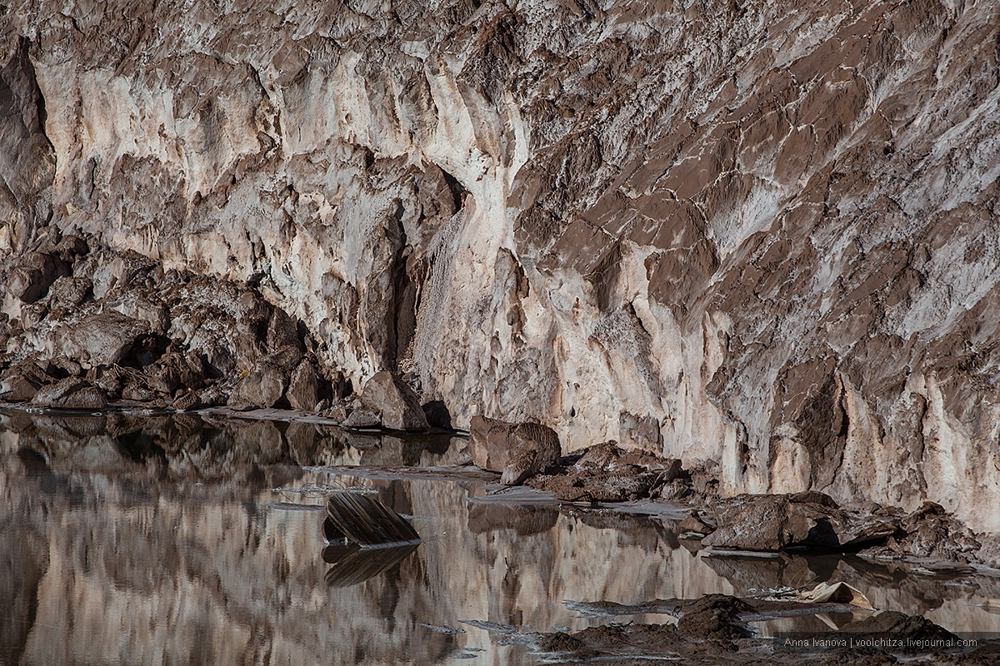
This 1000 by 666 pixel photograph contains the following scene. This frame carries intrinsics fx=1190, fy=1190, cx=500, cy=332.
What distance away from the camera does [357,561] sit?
16.7 metres

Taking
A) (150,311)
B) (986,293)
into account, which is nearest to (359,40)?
(150,311)

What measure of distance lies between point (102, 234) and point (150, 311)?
7.90 metres

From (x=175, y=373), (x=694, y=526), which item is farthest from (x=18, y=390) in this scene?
(x=694, y=526)

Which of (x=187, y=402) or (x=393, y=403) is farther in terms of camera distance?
(x=187, y=402)

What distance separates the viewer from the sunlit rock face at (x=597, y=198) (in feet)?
59.7

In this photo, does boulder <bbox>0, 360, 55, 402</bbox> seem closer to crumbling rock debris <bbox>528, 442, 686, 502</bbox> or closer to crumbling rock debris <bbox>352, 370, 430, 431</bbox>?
crumbling rock debris <bbox>352, 370, 430, 431</bbox>

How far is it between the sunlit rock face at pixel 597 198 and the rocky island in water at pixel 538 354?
9 cm

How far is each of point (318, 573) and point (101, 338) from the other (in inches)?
1041

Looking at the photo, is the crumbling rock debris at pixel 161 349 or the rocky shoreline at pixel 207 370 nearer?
the rocky shoreline at pixel 207 370

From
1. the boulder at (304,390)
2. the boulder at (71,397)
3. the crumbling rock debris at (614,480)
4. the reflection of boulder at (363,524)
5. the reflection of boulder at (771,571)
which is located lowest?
the reflection of boulder at (771,571)

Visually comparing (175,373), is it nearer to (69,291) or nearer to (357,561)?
(69,291)

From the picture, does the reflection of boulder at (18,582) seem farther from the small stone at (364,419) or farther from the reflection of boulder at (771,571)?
the small stone at (364,419)

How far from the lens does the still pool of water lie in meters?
12.7

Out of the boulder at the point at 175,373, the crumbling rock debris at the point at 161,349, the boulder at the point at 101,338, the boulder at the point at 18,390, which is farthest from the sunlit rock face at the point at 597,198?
the boulder at the point at 18,390
